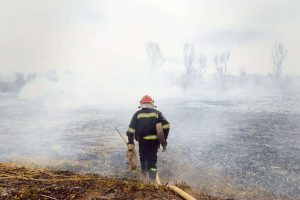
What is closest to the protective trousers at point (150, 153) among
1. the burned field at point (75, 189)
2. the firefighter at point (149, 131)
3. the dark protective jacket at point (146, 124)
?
the firefighter at point (149, 131)

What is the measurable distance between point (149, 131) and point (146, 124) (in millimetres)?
164

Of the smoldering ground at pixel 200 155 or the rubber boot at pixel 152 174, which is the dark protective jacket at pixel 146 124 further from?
the smoldering ground at pixel 200 155

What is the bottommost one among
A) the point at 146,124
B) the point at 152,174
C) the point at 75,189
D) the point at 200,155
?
the point at 200,155

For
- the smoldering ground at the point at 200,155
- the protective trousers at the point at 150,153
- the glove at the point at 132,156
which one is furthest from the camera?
the smoldering ground at the point at 200,155

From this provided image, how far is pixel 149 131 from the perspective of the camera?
6695 millimetres

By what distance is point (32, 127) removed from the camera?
1755 centimetres

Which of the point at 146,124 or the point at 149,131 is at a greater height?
the point at 146,124

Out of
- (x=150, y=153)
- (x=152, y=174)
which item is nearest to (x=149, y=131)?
(x=150, y=153)

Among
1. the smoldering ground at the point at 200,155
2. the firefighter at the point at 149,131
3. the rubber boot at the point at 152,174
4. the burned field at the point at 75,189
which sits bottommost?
the smoldering ground at the point at 200,155

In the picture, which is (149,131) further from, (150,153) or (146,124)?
(150,153)

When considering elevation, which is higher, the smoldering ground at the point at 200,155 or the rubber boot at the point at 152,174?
the rubber boot at the point at 152,174

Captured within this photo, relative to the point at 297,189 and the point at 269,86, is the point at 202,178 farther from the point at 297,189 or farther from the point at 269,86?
the point at 269,86

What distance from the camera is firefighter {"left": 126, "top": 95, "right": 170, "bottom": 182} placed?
6645 mm

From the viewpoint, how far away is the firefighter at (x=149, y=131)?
21.8 feet
